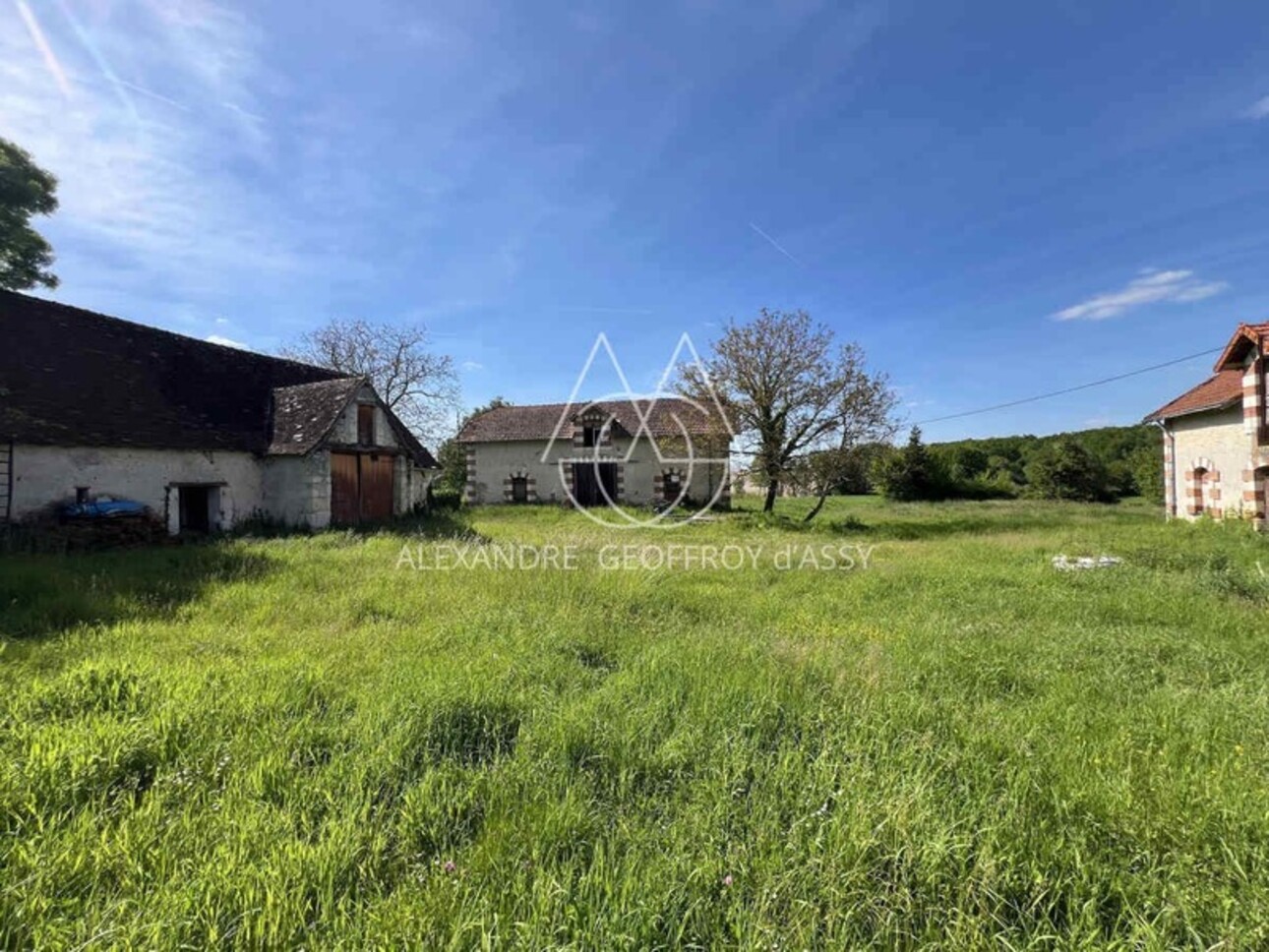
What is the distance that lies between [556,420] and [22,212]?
18.0 metres

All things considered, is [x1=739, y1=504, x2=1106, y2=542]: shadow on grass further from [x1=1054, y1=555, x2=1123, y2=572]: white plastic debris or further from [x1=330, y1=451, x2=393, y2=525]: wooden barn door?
[x1=330, y1=451, x2=393, y2=525]: wooden barn door

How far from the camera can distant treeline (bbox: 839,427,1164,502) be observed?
A: 95.7 ft

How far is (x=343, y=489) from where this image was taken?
1447cm

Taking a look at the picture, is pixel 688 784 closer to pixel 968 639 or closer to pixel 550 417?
pixel 968 639

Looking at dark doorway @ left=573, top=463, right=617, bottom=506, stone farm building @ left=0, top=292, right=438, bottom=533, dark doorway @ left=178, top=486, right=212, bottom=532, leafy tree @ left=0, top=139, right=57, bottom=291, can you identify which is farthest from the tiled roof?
leafy tree @ left=0, top=139, right=57, bottom=291

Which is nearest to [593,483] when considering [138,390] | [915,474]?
[138,390]

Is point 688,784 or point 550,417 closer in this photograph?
point 688,784

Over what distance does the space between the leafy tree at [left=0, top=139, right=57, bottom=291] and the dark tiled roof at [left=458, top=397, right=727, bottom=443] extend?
14743 mm

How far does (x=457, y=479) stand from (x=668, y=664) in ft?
98.0

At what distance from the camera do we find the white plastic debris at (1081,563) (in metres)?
8.76

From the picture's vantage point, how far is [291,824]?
2.26 meters

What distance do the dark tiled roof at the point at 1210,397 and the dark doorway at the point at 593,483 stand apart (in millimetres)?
18898

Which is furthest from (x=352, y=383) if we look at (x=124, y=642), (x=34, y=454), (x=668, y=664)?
(x=668, y=664)

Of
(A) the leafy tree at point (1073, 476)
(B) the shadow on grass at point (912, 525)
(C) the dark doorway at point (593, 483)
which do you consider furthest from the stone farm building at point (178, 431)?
(A) the leafy tree at point (1073, 476)
